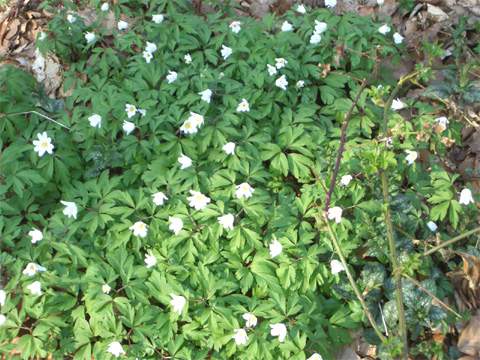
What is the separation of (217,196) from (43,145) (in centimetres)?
112

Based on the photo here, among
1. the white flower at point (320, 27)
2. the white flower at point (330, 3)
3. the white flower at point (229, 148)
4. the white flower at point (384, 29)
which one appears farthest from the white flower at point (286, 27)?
the white flower at point (229, 148)

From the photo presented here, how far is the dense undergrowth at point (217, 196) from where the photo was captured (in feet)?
9.41

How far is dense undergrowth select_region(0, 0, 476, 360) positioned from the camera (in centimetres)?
287

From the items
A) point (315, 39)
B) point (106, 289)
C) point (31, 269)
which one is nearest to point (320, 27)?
point (315, 39)

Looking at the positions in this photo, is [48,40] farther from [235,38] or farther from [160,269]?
[160,269]

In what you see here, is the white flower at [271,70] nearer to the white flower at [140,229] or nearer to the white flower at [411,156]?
the white flower at [411,156]

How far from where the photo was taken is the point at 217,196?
3193 millimetres

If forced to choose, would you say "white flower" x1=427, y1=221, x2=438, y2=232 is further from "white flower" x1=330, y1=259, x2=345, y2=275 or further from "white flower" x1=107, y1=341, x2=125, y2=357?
"white flower" x1=107, y1=341, x2=125, y2=357

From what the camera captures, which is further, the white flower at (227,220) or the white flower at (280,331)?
the white flower at (227,220)

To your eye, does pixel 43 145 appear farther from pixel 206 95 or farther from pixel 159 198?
pixel 206 95

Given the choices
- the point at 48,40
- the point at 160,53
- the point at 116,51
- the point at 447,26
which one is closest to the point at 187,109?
the point at 160,53

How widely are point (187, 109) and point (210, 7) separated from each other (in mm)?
1254

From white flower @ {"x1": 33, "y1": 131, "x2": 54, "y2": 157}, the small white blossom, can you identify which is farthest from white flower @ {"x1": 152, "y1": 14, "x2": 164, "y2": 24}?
the small white blossom

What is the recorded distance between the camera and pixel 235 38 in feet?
12.6
